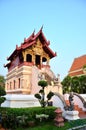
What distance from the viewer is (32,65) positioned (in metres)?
21.3

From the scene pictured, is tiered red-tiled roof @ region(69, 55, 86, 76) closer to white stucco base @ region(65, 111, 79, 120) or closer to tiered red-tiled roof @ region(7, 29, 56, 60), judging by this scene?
tiered red-tiled roof @ region(7, 29, 56, 60)

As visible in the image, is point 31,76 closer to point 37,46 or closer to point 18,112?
point 37,46

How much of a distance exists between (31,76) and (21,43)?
12.3ft

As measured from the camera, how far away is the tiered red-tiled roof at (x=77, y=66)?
31766 millimetres

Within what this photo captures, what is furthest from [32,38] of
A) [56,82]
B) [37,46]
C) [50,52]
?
[56,82]

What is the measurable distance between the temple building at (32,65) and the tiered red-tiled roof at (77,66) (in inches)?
347

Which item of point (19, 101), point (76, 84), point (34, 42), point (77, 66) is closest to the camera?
point (19, 101)

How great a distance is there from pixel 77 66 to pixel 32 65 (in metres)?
13.5

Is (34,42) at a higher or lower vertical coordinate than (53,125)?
higher


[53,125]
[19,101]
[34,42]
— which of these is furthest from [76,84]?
[53,125]

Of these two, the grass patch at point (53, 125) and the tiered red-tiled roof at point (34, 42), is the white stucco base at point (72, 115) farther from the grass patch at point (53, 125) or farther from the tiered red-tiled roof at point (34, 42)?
the tiered red-tiled roof at point (34, 42)

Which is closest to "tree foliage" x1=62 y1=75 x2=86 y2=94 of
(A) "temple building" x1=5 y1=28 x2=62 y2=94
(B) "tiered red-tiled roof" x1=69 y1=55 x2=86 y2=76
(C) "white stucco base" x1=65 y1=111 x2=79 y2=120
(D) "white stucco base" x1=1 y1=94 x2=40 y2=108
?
(A) "temple building" x1=5 y1=28 x2=62 y2=94

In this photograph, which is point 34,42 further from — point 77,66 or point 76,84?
point 77,66

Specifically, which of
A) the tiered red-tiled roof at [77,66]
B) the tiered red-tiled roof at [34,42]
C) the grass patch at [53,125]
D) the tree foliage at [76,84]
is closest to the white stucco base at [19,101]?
the grass patch at [53,125]
